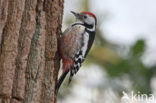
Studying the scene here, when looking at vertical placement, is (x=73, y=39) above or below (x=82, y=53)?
above

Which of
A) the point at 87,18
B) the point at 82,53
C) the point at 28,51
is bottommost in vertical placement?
the point at 82,53

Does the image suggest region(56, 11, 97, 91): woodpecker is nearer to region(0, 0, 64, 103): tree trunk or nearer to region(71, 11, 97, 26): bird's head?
region(71, 11, 97, 26): bird's head

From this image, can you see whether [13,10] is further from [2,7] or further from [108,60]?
[108,60]

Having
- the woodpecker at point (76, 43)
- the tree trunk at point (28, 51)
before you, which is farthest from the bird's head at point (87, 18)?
the tree trunk at point (28, 51)

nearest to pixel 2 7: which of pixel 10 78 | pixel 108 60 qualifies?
pixel 10 78

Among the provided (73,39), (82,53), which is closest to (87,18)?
(73,39)

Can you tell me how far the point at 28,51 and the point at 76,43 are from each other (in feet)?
4.51

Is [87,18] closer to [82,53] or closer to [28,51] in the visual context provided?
[82,53]

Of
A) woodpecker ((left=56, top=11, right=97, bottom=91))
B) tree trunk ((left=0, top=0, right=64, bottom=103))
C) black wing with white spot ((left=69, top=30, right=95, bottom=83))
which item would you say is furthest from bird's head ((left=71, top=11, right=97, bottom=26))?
tree trunk ((left=0, top=0, right=64, bottom=103))

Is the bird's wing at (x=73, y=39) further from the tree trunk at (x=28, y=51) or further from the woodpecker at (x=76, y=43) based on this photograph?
the tree trunk at (x=28, y=51)

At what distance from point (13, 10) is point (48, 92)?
2.45 ft

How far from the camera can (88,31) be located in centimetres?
463

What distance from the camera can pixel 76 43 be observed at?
4.49m

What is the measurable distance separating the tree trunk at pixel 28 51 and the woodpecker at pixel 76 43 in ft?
2.12
